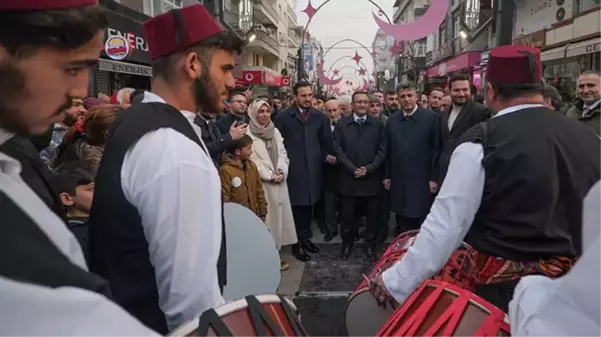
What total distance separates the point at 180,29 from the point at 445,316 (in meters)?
1.32

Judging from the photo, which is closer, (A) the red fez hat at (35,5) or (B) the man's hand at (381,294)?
(A) the red fez hat at (35,5)

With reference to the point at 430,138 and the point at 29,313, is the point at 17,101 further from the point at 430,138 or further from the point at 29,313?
the point at 430,138

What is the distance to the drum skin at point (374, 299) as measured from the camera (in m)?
2.29

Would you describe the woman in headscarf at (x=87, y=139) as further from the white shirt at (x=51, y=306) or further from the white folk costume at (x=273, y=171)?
the white shirt at (x=51, y=306)

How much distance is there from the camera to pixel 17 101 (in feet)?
2.64

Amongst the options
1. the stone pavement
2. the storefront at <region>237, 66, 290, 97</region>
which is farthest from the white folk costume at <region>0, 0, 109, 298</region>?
the storefront at <region>237, 66, 290, 97</region>

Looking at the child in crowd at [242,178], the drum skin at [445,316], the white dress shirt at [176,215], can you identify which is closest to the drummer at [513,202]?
the drum skin at [445,316]

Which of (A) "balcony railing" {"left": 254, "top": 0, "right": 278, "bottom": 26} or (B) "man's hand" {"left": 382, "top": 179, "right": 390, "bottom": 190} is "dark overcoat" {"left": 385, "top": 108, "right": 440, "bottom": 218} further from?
(A) "balcony railing" {"left": 254, "top": 0, "right": 278, "bottom": 26}

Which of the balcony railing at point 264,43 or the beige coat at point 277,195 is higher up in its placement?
the balcony railing at point 264,43

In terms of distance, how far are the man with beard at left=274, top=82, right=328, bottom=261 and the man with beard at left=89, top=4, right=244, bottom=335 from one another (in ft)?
14.3

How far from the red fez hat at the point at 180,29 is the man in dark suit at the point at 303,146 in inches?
169

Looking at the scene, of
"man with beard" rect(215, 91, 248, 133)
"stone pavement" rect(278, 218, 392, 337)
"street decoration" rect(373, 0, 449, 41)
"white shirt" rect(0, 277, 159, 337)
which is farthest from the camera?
"street decoration" rect(373, 0, 449, 41)

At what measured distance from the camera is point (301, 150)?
607 centimetres

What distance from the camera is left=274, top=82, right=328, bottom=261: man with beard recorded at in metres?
6.07
